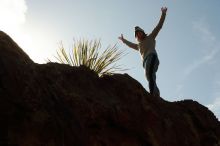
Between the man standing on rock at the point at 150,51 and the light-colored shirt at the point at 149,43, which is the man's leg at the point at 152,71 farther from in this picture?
the light-colored shirt at the point at 149,43

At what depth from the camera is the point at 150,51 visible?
6332 mm

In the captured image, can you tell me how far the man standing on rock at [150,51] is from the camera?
19.8ft

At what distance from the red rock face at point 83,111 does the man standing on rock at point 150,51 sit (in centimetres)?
62

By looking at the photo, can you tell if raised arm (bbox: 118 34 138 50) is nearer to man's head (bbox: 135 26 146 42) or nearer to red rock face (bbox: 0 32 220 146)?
man's head (bbox: 135 26 146 42)

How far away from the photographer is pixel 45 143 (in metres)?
3.37

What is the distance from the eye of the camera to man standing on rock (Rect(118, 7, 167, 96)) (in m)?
6.04

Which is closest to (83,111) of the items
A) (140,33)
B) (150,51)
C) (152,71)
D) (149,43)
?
(152,71)

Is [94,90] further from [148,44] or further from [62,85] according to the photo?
[148,44]

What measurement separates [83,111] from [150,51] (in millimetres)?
2755

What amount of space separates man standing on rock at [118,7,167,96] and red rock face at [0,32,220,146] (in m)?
0.62

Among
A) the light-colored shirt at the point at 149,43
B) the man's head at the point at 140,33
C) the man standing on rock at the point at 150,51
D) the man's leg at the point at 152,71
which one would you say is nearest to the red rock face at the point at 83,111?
the man's leg at the point at 152,71

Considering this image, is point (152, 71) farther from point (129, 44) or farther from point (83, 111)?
point (83, 111)

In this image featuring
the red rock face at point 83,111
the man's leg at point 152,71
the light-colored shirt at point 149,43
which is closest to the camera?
the red rock face at point 83,111

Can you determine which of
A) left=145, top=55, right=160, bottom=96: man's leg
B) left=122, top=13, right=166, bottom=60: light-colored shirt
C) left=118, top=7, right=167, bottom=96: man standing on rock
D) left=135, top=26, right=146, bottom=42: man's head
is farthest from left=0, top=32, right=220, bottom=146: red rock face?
left=135, top=26, right=146, bottom=42: man's head
